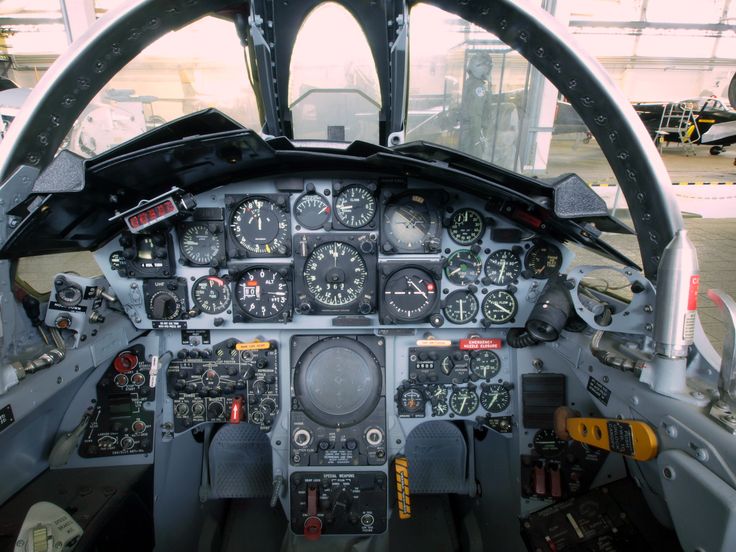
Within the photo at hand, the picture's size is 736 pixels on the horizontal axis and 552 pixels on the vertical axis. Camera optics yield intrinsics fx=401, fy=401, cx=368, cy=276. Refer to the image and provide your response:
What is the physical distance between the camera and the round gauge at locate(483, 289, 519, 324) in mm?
2537

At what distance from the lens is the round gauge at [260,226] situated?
2.41m

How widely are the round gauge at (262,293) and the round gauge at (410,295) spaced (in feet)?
2.15

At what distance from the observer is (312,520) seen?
8.14 feet

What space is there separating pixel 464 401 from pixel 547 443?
1.85 feet

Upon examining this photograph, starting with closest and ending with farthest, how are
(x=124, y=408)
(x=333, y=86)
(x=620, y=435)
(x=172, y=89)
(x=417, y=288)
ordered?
(x=620, y=435), (x=417, y=288), (x=124, y=408), (x=333, y=86), (x=172, y=89)

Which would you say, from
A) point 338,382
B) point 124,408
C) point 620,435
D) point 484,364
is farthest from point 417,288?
point 124,408

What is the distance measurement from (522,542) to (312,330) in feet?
6.10

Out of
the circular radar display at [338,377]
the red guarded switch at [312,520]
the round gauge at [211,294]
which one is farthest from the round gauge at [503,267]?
the red guarded switch at [312,520]

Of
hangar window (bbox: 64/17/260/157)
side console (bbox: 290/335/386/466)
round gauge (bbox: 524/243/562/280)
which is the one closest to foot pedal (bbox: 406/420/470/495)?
side console (bbox: 290/335/386/466)

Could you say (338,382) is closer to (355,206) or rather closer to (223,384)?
(223,384)

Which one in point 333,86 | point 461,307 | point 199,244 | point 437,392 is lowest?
point 437,392

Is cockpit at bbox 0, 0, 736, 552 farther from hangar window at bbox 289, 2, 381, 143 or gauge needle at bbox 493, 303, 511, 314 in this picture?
hangar window at bbox 289, 2, 381, 143

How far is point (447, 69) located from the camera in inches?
226

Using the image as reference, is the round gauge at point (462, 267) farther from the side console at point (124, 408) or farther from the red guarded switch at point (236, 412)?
the side console at point (124, 408)
